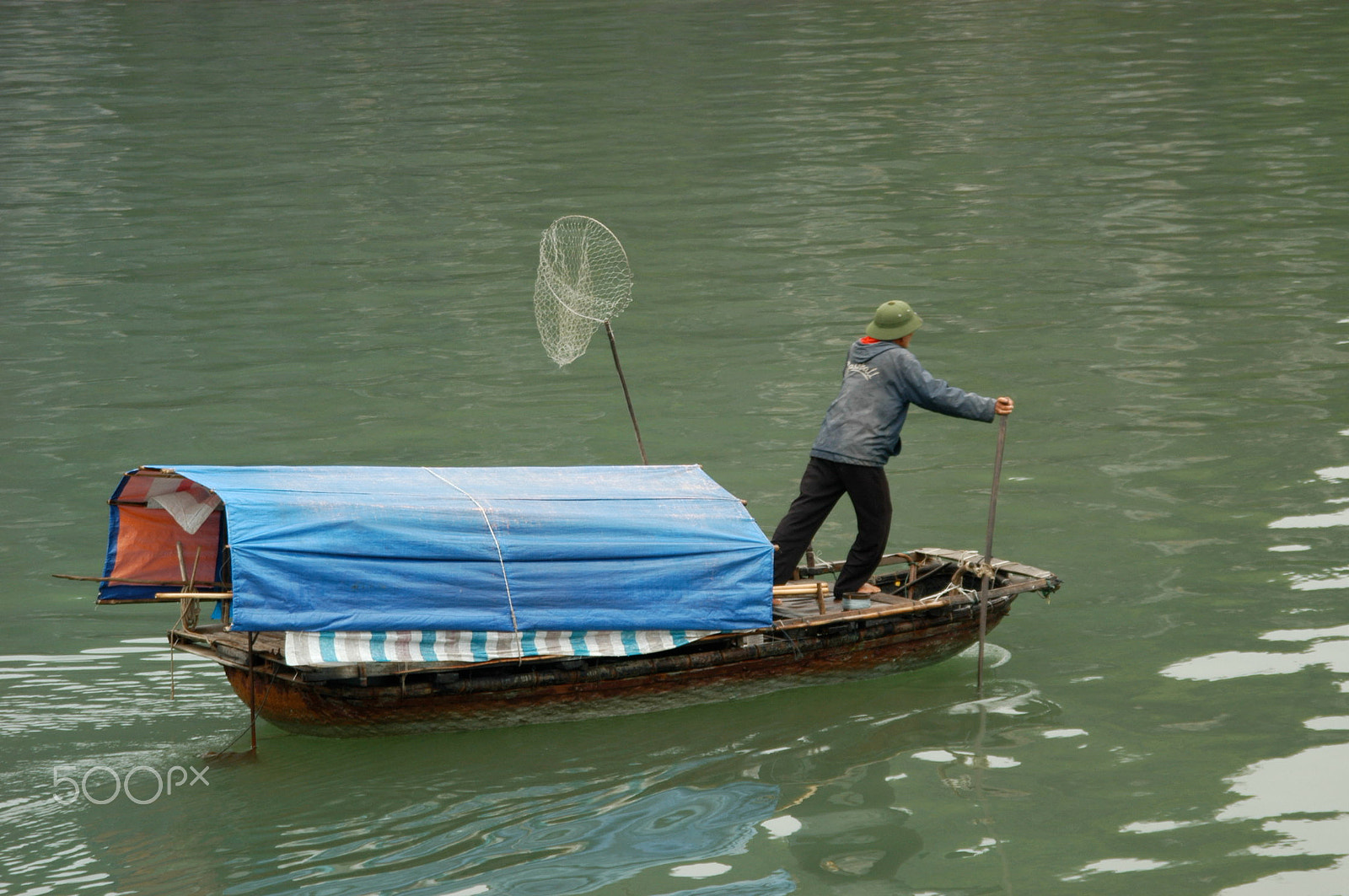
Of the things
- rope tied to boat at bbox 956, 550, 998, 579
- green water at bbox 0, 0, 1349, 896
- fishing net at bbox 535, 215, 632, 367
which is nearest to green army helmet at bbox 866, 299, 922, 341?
rope tied to boat at bbox 956, 550, 998, 579

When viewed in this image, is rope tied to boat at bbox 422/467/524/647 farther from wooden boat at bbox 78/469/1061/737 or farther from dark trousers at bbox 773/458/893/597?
dark trousers at bbox 773/458/893/597

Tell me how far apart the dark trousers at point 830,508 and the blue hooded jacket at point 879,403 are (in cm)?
11

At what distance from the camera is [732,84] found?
107 ft

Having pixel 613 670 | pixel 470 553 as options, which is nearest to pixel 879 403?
pixel 613 670

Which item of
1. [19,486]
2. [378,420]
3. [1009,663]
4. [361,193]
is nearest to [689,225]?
[361,193]

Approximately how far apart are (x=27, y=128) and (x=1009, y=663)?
25972 millimetres

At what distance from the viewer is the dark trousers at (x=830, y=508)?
9.62 metres

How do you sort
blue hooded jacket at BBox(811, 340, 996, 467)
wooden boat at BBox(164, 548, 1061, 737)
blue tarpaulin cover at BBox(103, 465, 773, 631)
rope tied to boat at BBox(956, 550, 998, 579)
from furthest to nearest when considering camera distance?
rope tied to boat at BBox(956, 550, 998, 579) < blue hooded jacket at BBox(811, 340, 996, 467) < wooden boat at BBox(164, 548, 1061, 737) < blue tarpaulin cover at BBox(103, 465, 773, 631)

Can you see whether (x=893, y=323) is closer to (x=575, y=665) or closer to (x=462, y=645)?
(x=575, y=665)

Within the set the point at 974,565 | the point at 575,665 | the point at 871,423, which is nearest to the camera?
the point at 575,665

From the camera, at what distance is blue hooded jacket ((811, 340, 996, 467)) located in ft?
31.1

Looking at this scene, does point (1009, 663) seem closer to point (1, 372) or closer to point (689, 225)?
point (1, 372)

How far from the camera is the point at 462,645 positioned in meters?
8.52

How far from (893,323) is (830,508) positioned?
1225 millimetres
